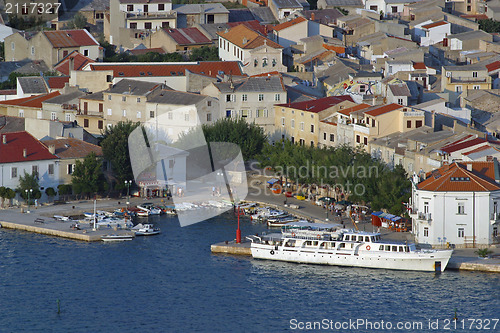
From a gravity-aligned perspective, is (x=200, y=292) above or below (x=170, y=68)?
below

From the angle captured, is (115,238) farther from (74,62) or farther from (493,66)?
(493,66)

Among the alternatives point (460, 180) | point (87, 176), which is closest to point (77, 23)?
point (87, 176)

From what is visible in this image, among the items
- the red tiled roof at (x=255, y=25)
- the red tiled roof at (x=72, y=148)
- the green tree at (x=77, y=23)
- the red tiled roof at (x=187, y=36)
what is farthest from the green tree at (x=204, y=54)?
the red tiled roof at (x=72, y=148)

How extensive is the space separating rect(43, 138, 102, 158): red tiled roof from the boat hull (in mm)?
17422

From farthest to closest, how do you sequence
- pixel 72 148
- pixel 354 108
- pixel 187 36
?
pixel 187 36 < pixel 354 108 < pixel 72 148

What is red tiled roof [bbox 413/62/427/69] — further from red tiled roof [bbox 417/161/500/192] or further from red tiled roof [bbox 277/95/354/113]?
red tiled roof [bbox 417/161/500/192]

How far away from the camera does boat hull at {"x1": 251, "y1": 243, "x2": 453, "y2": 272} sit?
63312 millimetres

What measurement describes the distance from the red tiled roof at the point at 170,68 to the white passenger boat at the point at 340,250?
31147mm

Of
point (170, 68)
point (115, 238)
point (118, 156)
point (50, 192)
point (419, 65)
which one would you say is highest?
point (419, 65)

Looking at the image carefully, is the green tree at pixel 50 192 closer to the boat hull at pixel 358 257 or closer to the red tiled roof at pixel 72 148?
the red tiled roof at pixel 72 148

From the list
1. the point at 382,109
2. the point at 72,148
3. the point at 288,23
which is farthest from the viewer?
the point at 288,23

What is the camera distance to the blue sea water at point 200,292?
5634 centimetres

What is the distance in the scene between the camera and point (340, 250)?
65.2 m

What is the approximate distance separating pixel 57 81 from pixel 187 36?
18.0m
